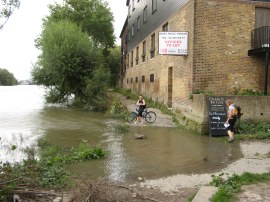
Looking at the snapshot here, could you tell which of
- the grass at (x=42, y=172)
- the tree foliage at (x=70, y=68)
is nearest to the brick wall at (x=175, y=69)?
the tree foliage at (x=70, y=68)

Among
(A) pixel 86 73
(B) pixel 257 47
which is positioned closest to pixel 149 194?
(B) pixel 257 47

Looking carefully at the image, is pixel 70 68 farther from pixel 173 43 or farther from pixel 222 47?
pixel 222 47

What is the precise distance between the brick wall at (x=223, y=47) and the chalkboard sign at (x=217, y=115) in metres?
1.66

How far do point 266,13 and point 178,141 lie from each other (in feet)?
27.5

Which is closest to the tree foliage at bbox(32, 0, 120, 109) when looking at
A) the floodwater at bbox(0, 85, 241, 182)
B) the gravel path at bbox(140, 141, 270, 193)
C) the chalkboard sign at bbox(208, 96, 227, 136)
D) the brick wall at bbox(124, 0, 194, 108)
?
the brick wall at bbox(124, 0, 194, 108)

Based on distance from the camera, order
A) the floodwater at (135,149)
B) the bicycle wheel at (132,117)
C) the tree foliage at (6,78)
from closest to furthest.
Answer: the floodwater at (135,149) → the bicycle wheel at (132,117) → the tree foliage at (6,78)

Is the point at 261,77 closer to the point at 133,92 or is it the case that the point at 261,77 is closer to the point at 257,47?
the point at 257,47

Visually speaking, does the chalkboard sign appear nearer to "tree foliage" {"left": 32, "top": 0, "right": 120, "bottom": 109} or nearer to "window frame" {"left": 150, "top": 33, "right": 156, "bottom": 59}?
Answer: "window frame" {"left": 150, "top": 33, "right": 156, "bottom": 59}

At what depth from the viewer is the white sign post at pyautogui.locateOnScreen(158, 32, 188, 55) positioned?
1566 cm

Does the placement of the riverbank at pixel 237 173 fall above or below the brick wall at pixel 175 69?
below

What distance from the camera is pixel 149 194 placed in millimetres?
6418

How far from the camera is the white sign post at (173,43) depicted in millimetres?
15664

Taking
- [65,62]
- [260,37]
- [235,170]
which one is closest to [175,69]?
[260,37]

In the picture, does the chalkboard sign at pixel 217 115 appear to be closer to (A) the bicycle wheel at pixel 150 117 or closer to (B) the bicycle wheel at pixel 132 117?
(A) the bicycle wheel at pixel 150 117
